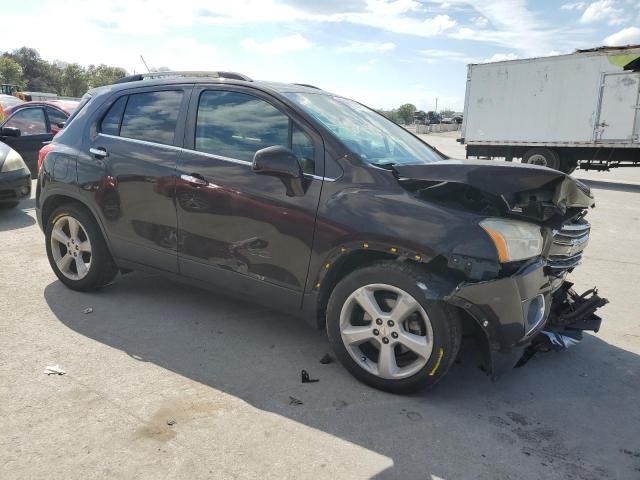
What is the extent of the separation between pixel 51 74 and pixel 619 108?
81117 millimetres

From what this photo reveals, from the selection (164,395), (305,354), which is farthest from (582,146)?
(164,395)

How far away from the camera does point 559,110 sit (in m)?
15.2

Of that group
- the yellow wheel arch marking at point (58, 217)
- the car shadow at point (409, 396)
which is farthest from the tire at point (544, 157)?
the yellow wheel arch marking at point (58, 217)

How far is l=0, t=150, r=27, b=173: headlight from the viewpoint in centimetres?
733

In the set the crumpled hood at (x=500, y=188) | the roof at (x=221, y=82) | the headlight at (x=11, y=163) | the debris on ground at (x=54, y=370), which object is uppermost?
the roof at (x=221, y=82)

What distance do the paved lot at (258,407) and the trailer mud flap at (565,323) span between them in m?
0.17

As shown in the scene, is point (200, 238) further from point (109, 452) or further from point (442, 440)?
point (442, 440)

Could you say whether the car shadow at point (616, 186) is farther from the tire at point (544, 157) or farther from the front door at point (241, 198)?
the front door at point (241, 198)

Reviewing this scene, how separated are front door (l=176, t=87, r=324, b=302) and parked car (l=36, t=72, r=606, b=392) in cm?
1

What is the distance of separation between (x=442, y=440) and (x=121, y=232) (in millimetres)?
2868

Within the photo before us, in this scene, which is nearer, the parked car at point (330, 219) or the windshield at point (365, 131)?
the parked car at point (330, 219)

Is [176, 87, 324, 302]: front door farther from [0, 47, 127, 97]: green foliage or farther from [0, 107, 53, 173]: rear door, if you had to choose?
[0, 47, 127, 97]: green foliage

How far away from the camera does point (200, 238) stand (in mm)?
3676

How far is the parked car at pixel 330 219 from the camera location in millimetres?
2852
